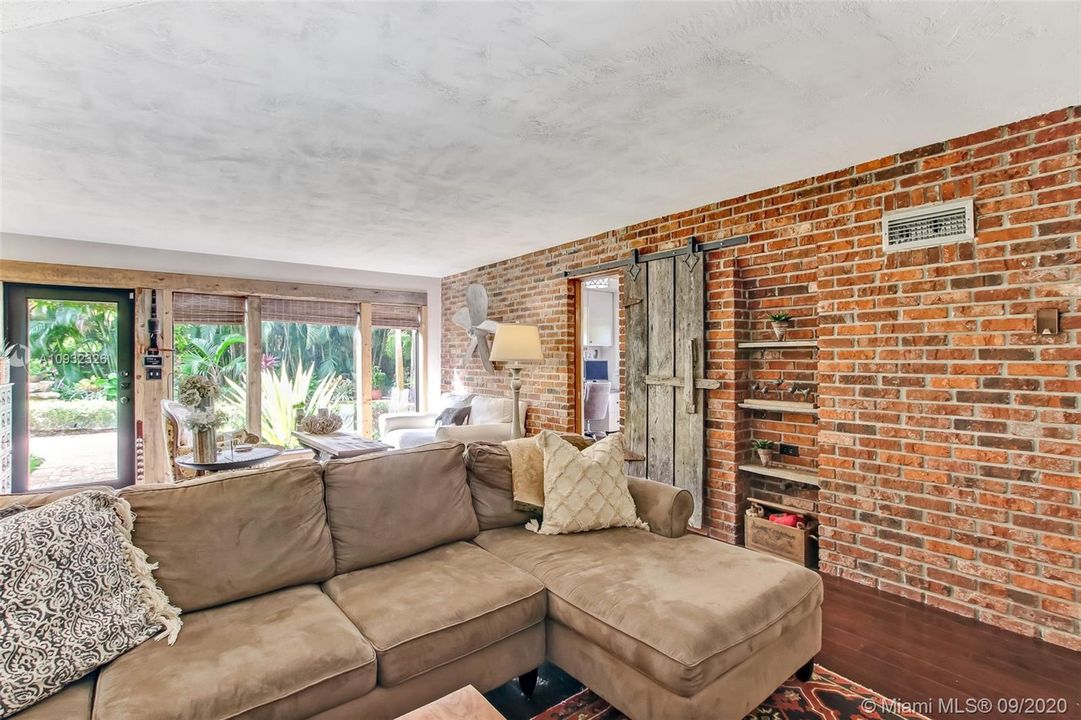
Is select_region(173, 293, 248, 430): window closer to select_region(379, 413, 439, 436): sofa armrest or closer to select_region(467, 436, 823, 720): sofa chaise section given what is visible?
select_region(379, 413, 439, 436): sofa armrest

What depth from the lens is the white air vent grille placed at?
101 inches

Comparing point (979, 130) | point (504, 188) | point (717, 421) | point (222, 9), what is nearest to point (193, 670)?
point (222, 9)

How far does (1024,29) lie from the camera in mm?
1733

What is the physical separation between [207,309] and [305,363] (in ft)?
3.75

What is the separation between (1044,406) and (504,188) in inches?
117

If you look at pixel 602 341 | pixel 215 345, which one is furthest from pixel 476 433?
pixel 602 341

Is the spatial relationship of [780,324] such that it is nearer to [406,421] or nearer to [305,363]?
[406,421]

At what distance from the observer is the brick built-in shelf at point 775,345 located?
126 inches

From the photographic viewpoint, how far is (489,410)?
5.46 metres

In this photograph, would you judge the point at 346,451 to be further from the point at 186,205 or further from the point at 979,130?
the point at 979,130

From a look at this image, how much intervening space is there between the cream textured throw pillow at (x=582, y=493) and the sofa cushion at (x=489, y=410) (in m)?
2.61

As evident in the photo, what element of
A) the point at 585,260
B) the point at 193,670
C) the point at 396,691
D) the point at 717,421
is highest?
the point at 585,260

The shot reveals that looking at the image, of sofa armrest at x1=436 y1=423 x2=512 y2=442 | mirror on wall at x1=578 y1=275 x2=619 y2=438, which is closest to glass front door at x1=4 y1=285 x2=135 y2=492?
sofa armrest at x1=436 y1=423 x2=512 y2=442

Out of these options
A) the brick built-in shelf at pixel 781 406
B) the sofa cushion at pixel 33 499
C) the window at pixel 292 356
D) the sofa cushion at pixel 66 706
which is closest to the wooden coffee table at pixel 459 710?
the sofa cushion at pixel 66 706
